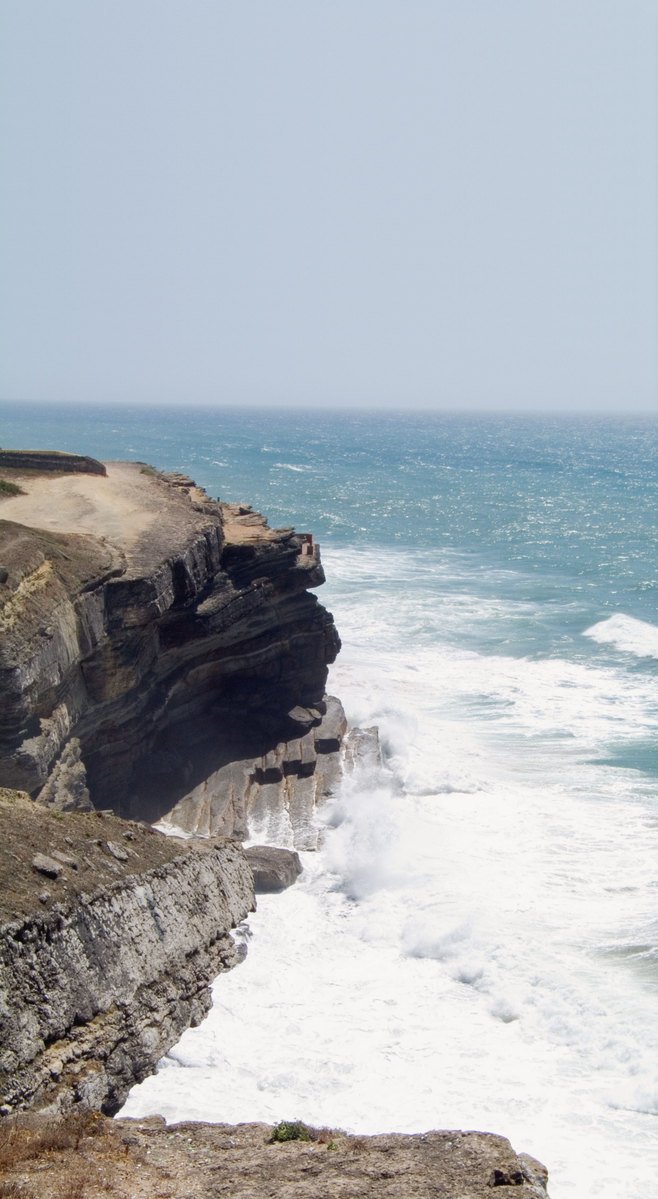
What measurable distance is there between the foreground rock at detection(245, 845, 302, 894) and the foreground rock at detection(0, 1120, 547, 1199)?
1082cm

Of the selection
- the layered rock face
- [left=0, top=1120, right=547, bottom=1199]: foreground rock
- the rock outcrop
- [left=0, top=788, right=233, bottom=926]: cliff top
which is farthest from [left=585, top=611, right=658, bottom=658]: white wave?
[left=0, top=1120, right=547, bottom=1199]: foreground rock

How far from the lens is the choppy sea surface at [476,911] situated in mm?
15211

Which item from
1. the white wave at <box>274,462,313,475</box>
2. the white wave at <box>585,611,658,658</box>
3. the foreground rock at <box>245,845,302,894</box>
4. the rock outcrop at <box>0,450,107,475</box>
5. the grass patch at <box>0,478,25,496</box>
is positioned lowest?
the foreground rock at <box>245,845,302,894</box>

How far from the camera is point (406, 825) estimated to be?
2567cm

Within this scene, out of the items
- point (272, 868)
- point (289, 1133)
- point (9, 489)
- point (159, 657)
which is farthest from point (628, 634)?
point (289, 1133)

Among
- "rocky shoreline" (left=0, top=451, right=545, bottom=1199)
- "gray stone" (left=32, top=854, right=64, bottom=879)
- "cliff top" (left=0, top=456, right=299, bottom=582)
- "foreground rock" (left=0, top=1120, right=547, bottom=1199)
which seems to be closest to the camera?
"foreground rock" (left=0, top=1120, right=547, bottom=1199)

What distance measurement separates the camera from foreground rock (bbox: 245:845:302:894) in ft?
72.2

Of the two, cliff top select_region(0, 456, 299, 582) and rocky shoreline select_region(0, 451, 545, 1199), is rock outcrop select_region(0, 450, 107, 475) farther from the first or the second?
cliff top select_region(0, 456, 299, 582)

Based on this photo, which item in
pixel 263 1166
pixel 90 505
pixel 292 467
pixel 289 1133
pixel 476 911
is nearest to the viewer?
pixel 263 1166

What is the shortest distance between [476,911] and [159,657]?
1042 centimetres

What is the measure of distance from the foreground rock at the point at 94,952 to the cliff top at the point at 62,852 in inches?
0.9

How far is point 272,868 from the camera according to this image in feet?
73.1

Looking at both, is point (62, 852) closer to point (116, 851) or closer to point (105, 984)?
point (116, 851)

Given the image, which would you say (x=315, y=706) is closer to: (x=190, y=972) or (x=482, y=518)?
(x=190, y=972)
